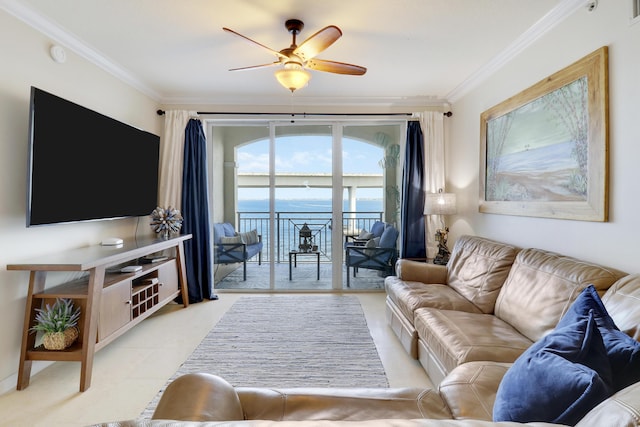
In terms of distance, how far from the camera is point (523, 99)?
2607 mm

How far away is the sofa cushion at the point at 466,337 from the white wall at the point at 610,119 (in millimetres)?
727

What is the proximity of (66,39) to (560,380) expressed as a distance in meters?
3.64

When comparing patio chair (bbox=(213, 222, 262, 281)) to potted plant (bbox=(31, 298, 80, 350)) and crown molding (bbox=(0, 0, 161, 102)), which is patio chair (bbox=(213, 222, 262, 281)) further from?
potted plant (bbox=(31, 298, 80, 350))

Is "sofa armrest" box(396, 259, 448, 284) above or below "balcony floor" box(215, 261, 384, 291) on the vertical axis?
above

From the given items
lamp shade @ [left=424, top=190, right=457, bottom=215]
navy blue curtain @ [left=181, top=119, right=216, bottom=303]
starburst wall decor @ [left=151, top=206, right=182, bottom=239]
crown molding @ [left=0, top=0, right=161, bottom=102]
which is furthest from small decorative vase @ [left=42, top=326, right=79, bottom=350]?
lamp shade @ [left=424, top=190, right=457, bottom=215]

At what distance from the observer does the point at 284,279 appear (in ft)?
14.8

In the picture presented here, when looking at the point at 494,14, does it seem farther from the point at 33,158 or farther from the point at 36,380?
the point at 36,380

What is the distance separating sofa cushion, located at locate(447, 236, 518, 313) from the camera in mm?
2418

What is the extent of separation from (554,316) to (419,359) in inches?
39.5

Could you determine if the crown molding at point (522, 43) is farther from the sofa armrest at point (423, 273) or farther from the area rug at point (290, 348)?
the area rug at point (290, 348)

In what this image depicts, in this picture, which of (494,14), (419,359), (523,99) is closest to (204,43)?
(494,14)

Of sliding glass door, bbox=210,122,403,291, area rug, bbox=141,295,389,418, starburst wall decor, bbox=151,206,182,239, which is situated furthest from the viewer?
sliding glass door, bbox=210,122,403,291

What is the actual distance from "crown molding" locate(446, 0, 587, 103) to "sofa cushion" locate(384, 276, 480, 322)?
2.13 meters

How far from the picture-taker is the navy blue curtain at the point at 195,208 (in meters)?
3.94
